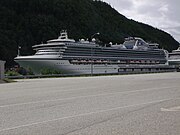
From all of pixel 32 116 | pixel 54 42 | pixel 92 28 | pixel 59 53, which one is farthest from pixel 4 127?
pixel 92 28

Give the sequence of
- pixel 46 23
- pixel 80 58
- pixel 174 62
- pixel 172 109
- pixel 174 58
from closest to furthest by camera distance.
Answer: pixel 172 109
pixel 80 58
pixel 174 62
pixel 174 58
pixel 46 23

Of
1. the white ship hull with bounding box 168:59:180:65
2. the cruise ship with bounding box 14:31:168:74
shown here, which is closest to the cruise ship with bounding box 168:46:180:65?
the white ship hull with bounding box 168:59:180:65

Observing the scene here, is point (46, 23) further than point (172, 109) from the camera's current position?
Yes

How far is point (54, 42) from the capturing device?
91.8 metres

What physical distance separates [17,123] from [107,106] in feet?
13.7

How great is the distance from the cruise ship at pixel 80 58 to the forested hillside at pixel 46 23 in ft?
94.0

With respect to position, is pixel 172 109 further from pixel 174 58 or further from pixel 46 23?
pixel 46 23

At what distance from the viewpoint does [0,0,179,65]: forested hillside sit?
128250mm

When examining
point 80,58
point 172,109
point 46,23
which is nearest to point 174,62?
point 46,23

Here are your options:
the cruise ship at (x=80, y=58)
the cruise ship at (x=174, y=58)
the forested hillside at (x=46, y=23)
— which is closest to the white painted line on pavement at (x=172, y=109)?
the cruise ship at (x=80, y=58)

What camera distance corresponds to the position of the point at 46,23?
136 m

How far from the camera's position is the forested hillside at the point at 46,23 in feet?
421

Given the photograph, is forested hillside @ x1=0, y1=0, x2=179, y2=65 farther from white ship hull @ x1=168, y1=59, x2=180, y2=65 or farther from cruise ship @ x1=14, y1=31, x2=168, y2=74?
white ship hull @ x1=168, y1=59, x2=180, y2=65

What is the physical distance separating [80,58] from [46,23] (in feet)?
163
